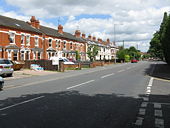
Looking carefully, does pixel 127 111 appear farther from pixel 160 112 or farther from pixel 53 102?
pixel 53 102

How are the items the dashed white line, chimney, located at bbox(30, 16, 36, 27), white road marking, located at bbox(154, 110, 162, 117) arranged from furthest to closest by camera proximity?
chimney, located at bbox(30, 16, 36, 27)
white road marking, located at bbox(154, 110, 162, 117)
the dashed white line

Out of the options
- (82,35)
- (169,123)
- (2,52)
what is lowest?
(169,123)

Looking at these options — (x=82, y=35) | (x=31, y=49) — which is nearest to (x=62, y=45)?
(x=31, y=49)

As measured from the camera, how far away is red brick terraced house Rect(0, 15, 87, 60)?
3425 centimetres

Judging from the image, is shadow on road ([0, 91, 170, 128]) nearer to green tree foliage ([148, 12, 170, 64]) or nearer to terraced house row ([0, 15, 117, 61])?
green tree foliage ([148, 12, 170, 64])

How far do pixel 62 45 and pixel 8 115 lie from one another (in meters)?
46.6

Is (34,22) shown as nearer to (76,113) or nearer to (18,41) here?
(18,41)

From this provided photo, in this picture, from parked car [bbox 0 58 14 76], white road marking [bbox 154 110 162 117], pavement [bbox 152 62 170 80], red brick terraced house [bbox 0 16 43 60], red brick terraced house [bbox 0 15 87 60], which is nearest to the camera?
white road marking [bbox 154 110 162 117]

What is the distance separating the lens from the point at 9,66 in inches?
829

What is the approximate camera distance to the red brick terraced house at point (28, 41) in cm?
3425

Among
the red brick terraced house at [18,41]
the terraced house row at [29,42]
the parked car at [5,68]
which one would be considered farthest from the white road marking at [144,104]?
the red brick terraced house at [18,41]

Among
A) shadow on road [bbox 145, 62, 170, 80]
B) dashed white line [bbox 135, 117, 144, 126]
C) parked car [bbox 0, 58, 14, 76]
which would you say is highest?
parked car [bbox 0, 58, 14, 76]

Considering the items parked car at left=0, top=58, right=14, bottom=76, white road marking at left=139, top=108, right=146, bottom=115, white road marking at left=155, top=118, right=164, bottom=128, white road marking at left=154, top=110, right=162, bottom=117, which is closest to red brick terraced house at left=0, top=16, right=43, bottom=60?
parked car at left=0, top=58, right=14, bottom=76

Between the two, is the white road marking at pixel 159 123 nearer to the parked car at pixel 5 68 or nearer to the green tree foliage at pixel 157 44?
the parked car at pixel 5 68
